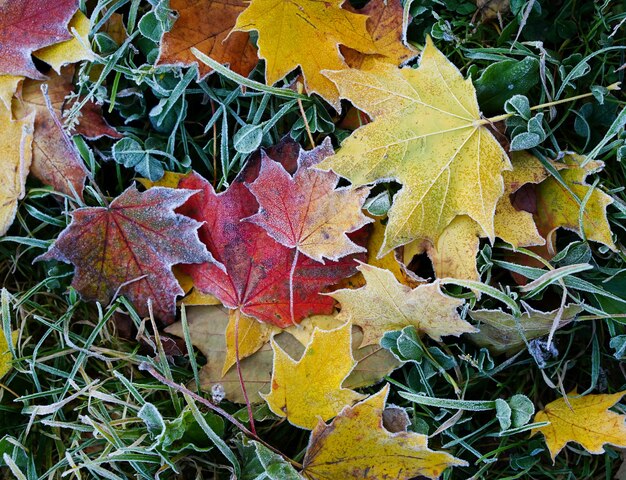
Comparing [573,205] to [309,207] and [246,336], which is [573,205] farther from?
[246,336]

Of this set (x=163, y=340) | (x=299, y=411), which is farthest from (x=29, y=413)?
(x=299, y=411)

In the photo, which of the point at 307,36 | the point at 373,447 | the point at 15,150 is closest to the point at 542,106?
the point at 307,36

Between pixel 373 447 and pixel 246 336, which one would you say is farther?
pixel 246 336

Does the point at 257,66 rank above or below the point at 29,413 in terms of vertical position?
above

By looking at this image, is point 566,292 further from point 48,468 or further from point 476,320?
point 48,468

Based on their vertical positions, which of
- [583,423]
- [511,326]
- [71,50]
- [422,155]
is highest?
[71,50]
